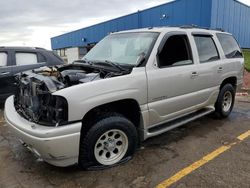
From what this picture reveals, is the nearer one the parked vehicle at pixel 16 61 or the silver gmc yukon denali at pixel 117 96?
the silver gmc yukon denali at pixel 117 96

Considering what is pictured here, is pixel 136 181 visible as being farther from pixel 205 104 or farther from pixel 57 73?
pixel 205 104

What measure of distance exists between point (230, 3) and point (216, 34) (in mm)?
12477

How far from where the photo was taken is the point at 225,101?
6066 mm

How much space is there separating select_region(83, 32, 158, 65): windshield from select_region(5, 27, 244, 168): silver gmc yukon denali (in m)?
0.02

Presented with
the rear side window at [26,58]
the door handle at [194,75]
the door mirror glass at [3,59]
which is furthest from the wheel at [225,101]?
the door mirror glass at [3,59]

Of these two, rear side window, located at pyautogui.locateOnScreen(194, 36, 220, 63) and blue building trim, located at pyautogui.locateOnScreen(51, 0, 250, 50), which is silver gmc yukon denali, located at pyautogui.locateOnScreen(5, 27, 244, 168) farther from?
blue building trim, located at pyautogui.locateOnScreen(51, 0, 250, 50)

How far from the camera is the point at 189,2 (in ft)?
51.2

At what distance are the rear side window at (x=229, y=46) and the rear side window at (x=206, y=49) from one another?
0.37m

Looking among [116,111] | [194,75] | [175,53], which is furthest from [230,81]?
[116,111]

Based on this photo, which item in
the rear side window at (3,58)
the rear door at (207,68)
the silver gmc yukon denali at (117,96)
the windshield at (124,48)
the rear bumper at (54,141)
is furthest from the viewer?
the rear side window at (3,58)

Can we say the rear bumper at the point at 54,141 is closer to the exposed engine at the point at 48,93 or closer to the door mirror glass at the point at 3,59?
the exposed engine at the point at 48,93

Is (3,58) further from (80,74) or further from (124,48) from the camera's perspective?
(80,74)

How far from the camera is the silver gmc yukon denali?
3.24 m

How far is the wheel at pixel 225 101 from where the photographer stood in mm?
5722
